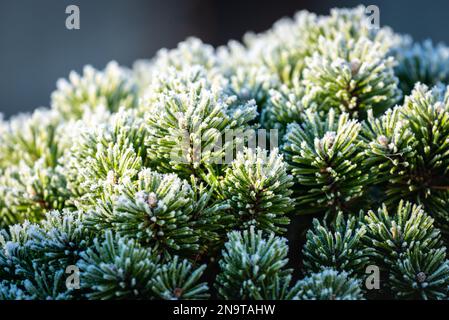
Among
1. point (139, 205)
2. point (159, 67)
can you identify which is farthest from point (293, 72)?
point (139, 205)

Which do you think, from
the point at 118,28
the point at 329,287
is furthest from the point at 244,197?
the point at 118,28

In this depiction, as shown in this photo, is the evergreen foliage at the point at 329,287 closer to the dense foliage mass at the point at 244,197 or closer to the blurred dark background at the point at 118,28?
the dense foliage mass at the point at 244,197

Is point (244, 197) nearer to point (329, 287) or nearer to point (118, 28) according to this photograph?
point (329, 287)

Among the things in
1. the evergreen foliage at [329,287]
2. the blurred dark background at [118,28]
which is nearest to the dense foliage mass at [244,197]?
the evergreen foliage at [329,287]

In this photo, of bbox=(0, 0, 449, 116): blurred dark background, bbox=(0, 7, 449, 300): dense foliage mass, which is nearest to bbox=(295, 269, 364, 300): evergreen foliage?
bbox=(0, 7, 449, 300): dense foliage mass
